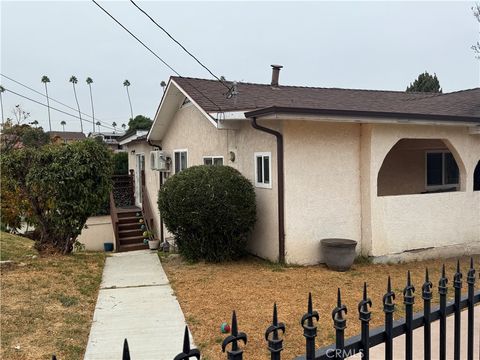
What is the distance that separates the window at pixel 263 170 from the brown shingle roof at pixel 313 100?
1.22m

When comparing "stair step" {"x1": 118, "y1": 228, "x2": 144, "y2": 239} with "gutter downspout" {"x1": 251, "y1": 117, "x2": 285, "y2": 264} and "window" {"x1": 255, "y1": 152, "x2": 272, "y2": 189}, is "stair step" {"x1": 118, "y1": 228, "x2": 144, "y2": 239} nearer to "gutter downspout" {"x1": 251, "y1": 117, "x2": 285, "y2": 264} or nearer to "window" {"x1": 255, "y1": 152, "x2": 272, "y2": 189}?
"window" {"x1": 255, "y1": 152, "x2": 272, "y2": 189}

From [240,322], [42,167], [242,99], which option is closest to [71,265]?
[42,167]

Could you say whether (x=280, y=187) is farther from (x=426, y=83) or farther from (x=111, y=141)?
(x=111, y=141)

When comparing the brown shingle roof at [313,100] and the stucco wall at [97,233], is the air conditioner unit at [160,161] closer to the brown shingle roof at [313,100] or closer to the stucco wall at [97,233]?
the brown shingle roof at [313,100]

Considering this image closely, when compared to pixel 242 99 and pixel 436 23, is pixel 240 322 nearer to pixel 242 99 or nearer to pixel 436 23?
pixel 242 99

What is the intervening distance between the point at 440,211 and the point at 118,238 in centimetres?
1047

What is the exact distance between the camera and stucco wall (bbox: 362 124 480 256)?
8672 millimetres

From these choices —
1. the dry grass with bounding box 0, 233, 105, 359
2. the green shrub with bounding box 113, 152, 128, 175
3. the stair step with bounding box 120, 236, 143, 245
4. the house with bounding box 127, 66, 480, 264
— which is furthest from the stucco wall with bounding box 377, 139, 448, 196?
the green shrub with bounding box 113, 152, 128, 175

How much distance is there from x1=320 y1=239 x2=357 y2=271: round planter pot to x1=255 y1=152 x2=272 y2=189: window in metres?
1.76

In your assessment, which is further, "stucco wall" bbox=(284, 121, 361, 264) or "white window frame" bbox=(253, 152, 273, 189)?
"white window frame" bbox=(253, 152, 273, 189)

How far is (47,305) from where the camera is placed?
6039mm

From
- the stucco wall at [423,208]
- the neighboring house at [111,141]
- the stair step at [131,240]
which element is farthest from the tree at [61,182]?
the neighboring house at [111,141]

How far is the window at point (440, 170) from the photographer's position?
12.2 metres

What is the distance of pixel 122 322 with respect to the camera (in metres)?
5.52
